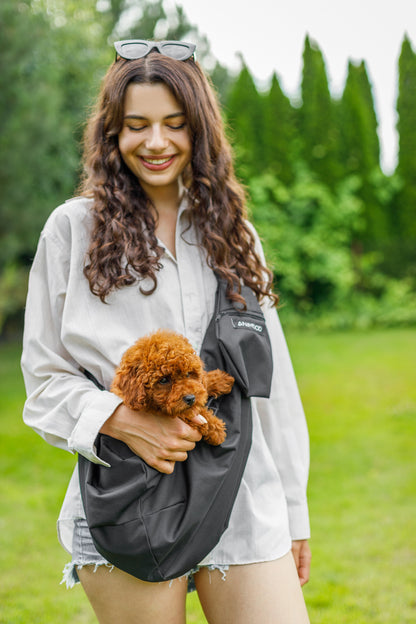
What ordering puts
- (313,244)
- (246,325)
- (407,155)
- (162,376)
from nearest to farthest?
(162,376), (246,325), (407,155), (313,244)

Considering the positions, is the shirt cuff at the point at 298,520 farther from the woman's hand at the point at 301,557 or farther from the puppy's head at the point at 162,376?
the puppy's head at the point at 162,376

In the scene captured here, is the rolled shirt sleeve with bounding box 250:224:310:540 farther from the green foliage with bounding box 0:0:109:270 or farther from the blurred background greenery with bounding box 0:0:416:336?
the blurred background greenery with bounding box 0:0:416:336

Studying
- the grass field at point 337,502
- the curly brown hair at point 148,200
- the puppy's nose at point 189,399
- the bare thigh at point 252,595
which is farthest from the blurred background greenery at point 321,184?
the puppy's nose at point 189,399

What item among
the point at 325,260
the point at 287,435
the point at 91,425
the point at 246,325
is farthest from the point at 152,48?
the point at 325,260

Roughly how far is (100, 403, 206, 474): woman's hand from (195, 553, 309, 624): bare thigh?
0.45 metres

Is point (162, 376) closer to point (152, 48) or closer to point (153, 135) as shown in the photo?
point (153, 135)

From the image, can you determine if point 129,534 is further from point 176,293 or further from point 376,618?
point 376,618

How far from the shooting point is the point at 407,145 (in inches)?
586

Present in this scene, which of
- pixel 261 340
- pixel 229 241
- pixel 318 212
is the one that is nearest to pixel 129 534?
pixel 261 340

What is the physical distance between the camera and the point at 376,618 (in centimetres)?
421

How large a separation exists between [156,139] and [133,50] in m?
0.32

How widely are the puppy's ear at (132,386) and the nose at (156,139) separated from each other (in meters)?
0.74

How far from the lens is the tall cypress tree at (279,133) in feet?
49.4

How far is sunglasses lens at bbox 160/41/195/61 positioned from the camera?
2160 mm
